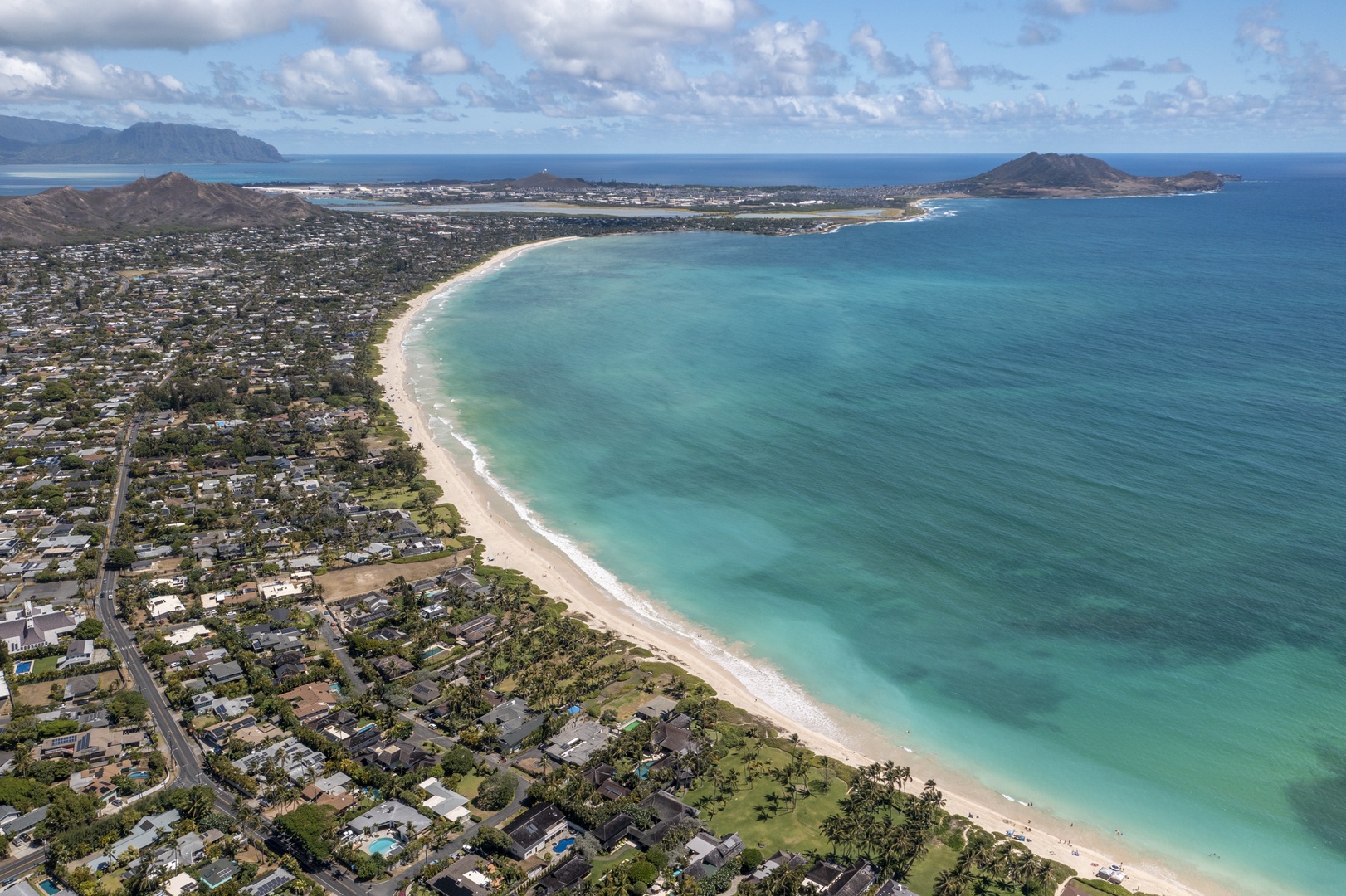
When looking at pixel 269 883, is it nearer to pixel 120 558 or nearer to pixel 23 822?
pixel 23 822

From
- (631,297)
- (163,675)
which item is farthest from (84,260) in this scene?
(163,675)

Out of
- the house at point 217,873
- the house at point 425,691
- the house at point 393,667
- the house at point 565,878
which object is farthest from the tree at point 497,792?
the house at point 393,667

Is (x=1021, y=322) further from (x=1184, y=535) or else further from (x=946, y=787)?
(x=946, y=787)

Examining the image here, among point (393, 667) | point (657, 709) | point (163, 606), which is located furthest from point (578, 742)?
point (163, 606)

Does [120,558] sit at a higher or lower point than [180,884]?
higher

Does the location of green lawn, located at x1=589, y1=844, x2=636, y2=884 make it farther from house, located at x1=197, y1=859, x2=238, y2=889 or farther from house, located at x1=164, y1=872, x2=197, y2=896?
house, located at x1=164, y1=872, x2=197, y2=896
